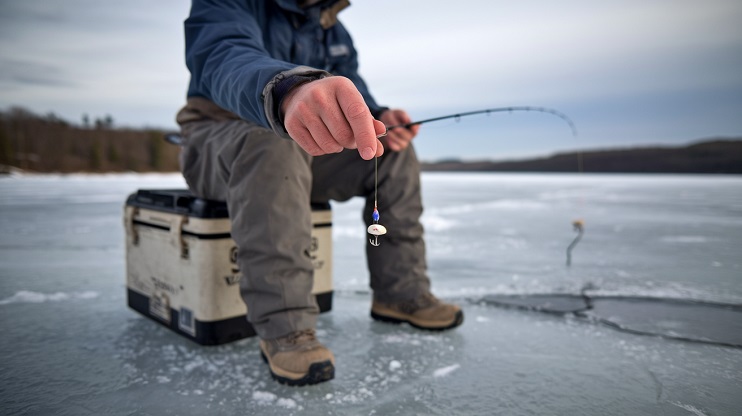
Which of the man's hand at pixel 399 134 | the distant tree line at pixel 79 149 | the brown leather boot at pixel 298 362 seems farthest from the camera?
the distant tree line at pixel 79 149

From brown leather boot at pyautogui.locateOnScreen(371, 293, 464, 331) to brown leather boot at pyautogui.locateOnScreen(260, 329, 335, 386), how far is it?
19.7 inches

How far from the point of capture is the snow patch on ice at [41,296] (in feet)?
6.01

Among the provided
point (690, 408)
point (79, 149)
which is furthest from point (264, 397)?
point (79, 149)

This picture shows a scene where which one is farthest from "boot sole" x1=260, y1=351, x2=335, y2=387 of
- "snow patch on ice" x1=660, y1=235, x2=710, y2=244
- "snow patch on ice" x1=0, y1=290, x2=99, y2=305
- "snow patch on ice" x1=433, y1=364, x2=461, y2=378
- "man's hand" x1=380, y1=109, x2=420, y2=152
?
A: "snow patch on ice" x1=660, y1=235, x2=710, y2=244

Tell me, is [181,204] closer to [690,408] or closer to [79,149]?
[690,408]

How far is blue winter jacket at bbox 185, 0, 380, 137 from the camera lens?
0.86 m

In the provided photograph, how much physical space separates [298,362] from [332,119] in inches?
27.3

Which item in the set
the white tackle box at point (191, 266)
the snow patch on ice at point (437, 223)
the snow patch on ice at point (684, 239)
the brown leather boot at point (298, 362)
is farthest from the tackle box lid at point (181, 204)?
the snow patch on ice at point (684, 239)

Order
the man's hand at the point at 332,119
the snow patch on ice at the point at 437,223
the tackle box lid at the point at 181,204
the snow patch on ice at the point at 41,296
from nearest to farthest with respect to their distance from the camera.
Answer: the man's hand at the point at 332,119
the tackle box lid at the point at 181,204
the snow patch on ice at the point at 41,296
the snow patch on ice at the point at 437,223

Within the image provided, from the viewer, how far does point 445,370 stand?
126 cm

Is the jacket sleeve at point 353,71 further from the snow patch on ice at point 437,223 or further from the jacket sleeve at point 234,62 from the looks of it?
the snow patch on ice at point 437,223

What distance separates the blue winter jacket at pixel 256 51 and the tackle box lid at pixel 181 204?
0.31 m

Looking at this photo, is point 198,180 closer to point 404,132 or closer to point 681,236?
point 404,132

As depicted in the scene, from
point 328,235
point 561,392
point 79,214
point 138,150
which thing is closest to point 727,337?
point 561,392
